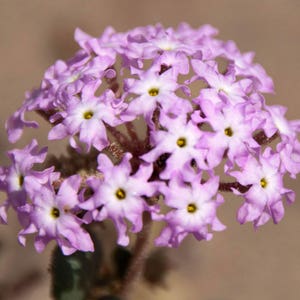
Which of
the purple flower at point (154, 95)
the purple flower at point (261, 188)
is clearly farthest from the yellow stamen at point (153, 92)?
the purple flower at point (261, 188)

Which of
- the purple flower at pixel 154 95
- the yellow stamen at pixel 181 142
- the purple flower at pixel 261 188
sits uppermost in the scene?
→ the purple flower at pixel 154 95

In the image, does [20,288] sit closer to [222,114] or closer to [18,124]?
[18,124]

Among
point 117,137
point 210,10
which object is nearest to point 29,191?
point 117,137

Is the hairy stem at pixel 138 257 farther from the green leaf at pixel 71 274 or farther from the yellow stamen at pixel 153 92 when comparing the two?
the yellow stamen at pixel 153 92

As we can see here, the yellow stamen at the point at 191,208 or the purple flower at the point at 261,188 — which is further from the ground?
the purple flower at the point at 261,188

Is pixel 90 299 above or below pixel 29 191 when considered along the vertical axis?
below

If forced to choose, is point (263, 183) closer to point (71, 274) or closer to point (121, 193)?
point (121, 193)
